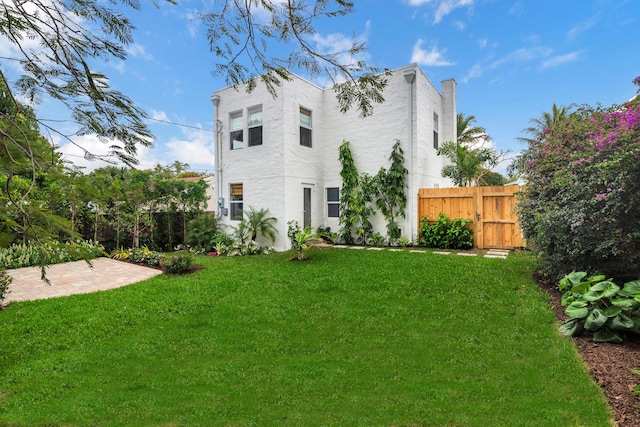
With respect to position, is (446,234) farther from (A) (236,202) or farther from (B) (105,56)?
(B) (105,56)

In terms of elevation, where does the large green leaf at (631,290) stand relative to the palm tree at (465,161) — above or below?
below

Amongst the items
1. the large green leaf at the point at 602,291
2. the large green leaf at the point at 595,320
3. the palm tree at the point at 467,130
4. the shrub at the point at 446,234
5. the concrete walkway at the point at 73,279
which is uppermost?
the palm tree at the point at 467,130

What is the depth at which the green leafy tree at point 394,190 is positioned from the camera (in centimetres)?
980

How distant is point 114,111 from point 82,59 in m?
0.47

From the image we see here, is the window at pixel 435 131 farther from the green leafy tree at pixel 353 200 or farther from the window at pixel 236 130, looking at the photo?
the window at pixel 236 130

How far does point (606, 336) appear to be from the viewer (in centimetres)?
357

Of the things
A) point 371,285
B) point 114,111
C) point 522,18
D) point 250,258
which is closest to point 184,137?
point 250,258

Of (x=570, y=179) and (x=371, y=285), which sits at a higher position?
(x=570, y=179)

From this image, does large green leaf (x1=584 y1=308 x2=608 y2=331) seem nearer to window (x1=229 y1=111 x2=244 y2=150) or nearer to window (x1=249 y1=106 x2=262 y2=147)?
window (x1=249 y1=106 x2=262 y2=147)

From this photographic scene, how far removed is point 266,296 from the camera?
5.51 metres

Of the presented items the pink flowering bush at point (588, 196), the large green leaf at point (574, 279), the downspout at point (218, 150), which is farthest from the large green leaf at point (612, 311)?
the downspout at point (218, 150)

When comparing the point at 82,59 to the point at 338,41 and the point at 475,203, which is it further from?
the point at 475,203

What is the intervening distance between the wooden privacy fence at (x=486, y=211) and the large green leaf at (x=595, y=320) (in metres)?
5.38

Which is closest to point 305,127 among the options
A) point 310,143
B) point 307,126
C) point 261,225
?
point 307,126
